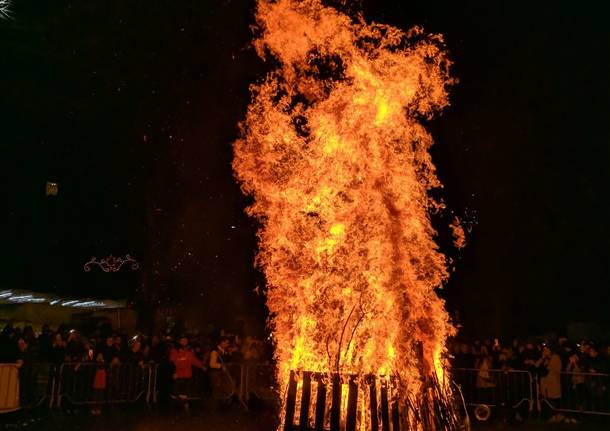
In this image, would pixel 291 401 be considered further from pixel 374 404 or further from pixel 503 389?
pixel 503 389

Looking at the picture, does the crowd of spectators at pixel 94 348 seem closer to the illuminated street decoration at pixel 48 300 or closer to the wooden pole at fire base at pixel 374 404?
the illuminated street decoration at pixel 48 300

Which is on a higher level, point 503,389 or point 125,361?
point 125,361

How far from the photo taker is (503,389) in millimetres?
11359

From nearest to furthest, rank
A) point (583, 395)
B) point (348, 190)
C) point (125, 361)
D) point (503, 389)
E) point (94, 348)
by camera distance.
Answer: point (348, 190)
point (583, 395)
point (503, 389)
point (125, 361)
point (94, 348)

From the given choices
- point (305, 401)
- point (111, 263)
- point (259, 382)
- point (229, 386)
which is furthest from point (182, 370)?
point (111, 263)

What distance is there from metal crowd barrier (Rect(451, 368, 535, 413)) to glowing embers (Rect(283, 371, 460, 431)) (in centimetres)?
526

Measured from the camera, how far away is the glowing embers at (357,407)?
6074 mm

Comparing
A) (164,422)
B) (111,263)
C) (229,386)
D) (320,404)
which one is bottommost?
(164,422)

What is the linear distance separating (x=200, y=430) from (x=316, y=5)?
6.53m

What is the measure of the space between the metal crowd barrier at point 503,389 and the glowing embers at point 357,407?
5262 millimetres

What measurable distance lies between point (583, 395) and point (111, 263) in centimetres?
1965

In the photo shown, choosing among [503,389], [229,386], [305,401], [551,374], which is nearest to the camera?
[305,401]

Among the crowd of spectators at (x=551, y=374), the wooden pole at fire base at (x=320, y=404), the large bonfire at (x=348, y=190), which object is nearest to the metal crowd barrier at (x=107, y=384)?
the large bonfire at (x=348, y=190)

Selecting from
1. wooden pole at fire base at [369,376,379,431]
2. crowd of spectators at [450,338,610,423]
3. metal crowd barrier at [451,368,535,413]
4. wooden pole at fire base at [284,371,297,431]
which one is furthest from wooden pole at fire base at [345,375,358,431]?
metal crowd barrier at [451,368,535,413]
